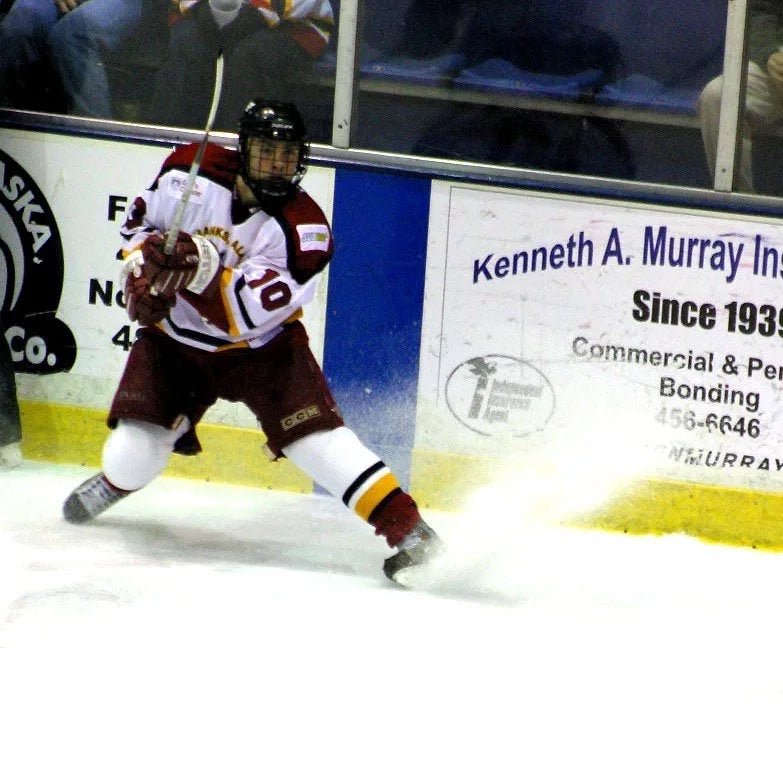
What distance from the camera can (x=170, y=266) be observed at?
9.21 feet

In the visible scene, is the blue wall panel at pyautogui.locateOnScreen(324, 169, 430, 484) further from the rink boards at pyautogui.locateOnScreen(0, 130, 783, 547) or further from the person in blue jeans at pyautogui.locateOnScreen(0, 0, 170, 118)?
the person in blue jeans at pyautogui.locateOnScreen(0, 0, 170, 118)

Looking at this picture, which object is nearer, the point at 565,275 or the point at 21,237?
the point at 565,275

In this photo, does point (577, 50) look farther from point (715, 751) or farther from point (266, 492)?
point (715, 751)

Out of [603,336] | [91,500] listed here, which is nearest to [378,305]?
[603,336]

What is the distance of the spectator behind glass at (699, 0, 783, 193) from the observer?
360 centimetres

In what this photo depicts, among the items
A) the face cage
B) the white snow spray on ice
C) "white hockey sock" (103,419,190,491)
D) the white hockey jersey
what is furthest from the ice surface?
the face cage

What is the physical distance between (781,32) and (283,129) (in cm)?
147

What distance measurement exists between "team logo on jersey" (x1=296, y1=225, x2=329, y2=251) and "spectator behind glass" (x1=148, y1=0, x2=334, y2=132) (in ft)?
3.27

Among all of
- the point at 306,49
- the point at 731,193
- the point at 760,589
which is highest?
the point at 306,49

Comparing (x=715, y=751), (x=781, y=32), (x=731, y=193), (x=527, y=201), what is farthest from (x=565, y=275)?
(x=715, y=751)

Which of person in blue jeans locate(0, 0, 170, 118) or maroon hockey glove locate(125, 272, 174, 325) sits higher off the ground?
person in blue jeans locate(0, 0, 170, 118)

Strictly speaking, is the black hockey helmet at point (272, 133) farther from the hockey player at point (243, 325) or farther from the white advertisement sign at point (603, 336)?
the white advertisement sign at point (603, 336)

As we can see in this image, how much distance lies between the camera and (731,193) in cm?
360

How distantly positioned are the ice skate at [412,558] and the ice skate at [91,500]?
70cm
